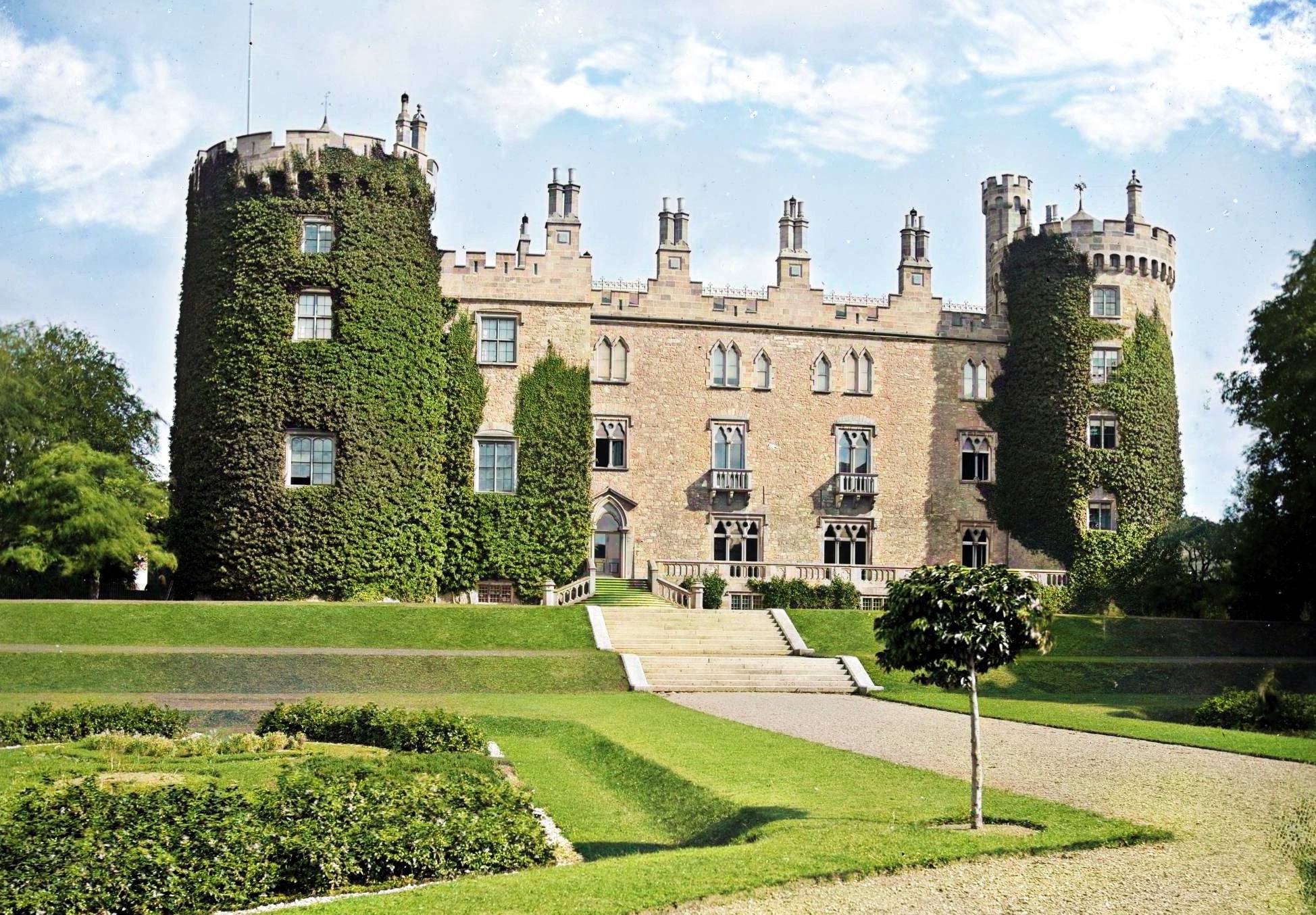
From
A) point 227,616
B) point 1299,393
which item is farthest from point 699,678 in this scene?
point 1299,393

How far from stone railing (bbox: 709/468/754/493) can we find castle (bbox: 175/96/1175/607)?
0.05 metres

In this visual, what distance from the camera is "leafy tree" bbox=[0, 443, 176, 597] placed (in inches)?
1492

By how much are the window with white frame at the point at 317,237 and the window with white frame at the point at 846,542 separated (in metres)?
18.8

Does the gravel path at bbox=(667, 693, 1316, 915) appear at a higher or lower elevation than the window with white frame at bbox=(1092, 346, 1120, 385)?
lower

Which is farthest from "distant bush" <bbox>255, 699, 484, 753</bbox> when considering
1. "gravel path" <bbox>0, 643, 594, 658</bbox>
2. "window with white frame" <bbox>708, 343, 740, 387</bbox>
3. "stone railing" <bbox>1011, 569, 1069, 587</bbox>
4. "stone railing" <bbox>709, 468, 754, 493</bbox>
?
"stone railing" <bbox>1011, 569, 1069, 587</bbox>

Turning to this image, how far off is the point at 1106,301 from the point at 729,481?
14751 millimetres

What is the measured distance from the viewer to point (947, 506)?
47719 millimetres

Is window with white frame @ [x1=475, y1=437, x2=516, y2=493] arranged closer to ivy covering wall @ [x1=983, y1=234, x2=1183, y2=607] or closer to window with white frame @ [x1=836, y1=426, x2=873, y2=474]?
window with white frame @ [x1=836, y1=426, x2=873, y2=474]

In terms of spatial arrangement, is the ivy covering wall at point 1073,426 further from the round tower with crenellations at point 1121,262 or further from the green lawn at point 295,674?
the green lawn at point 295,674

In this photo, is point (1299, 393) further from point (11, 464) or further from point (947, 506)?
point (11, 464)

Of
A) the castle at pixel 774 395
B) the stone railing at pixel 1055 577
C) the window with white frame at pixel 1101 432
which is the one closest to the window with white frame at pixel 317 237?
the castle at pixel 774 395

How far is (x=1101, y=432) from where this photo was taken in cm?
4684

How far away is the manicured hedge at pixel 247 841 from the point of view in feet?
36.3

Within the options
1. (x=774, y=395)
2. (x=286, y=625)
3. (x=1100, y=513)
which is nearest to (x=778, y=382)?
(x=774, y=395)
